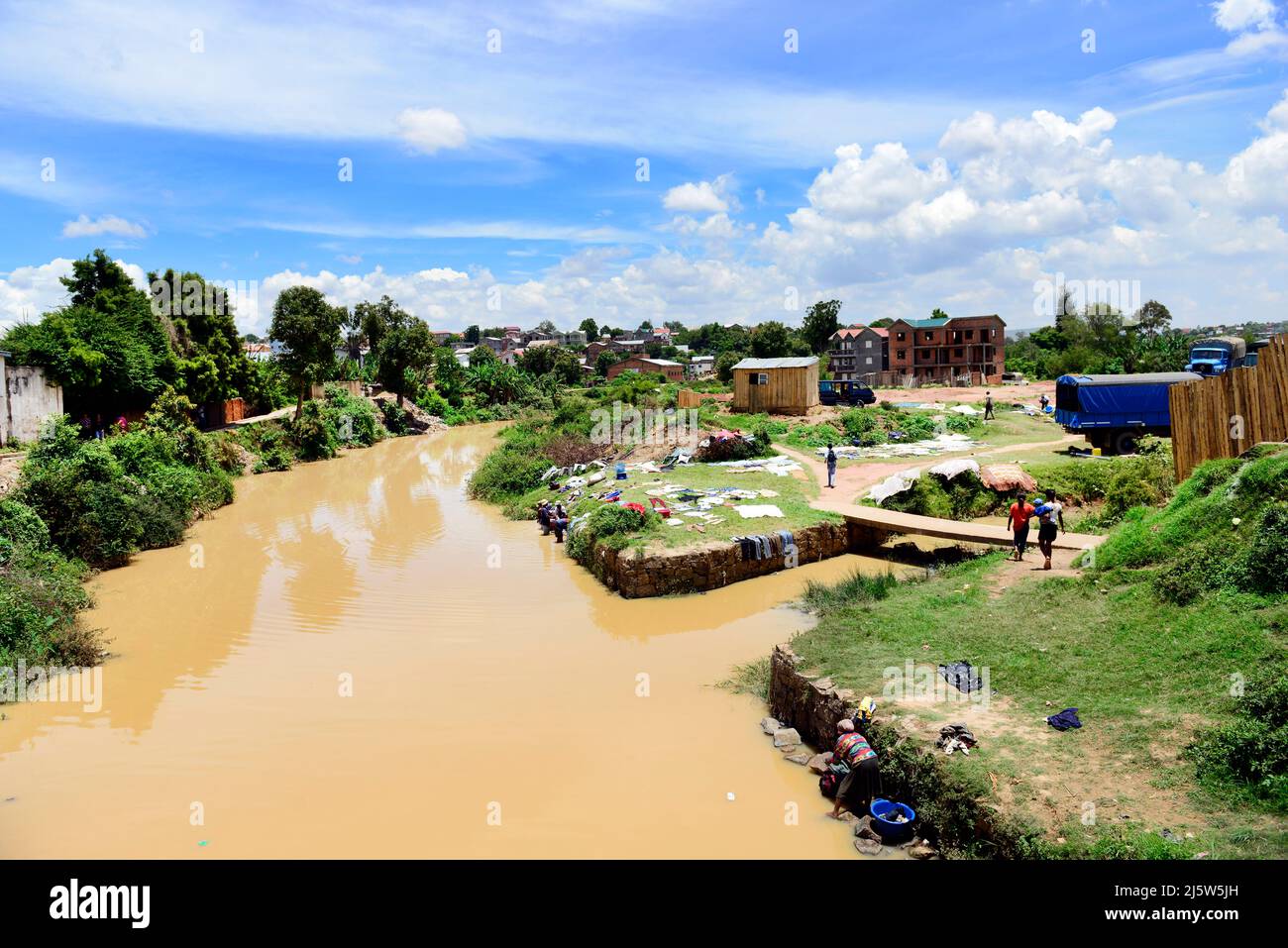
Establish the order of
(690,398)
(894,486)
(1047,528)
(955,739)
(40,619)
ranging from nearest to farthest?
(955,739)
(40,619)
(1047,528)
(894,486)
(690,398)

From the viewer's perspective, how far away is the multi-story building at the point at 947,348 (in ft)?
196

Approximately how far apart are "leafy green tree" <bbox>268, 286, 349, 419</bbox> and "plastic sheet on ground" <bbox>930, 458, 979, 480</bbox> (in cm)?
2666

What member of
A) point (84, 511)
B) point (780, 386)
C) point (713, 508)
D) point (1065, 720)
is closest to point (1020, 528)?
point (1065, 720)

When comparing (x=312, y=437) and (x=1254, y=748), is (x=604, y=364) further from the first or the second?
(x=1254, y=748)

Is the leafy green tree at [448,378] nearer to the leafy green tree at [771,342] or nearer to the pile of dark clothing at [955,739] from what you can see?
the leafy green tree at [771,342]

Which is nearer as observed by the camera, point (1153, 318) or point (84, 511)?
point (84, 511)

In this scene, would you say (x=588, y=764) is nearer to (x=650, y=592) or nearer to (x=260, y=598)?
(x=650, y=592)

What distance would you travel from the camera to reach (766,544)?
1581cm

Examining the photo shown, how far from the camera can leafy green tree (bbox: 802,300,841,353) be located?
233 ft

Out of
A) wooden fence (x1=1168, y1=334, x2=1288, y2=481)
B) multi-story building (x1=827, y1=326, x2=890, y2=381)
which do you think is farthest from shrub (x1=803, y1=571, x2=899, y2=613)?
multi-story building (x1=827, y1=326, x2=890, y2=381)

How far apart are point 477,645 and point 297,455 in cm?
2689

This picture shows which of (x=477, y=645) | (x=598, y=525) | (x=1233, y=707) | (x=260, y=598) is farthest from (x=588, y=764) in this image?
(x=260, y=598)

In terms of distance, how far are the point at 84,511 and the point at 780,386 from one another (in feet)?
80.2
